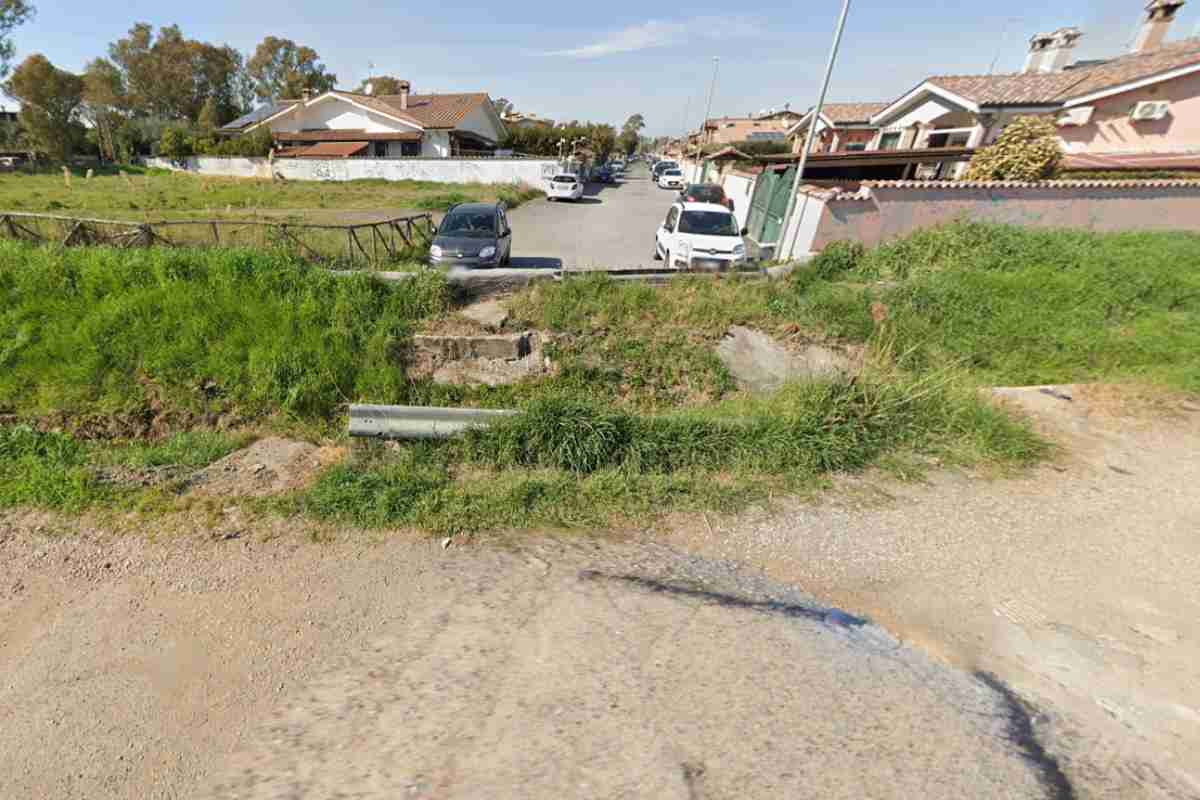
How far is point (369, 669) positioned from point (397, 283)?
4.90 metres

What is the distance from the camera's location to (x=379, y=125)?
3403 cm

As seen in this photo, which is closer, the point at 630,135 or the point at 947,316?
the point at 947,316

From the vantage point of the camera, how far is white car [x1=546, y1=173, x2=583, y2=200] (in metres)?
25.3

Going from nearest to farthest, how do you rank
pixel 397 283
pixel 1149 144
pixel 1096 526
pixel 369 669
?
pixel 369 669 < pixel 1096 526 < pixel 397 283 < pixel 1149 144

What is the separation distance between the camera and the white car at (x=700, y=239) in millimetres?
10000

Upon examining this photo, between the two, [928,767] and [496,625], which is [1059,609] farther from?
[496,625]


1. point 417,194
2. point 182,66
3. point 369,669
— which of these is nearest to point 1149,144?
point 369,669

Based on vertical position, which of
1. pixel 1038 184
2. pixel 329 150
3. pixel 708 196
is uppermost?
pixel 329 150

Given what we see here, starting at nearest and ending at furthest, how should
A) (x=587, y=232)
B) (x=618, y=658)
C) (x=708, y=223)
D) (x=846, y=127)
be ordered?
(x=618, y=658) → (x=708, y=223) → (x=587, y=232) → (x=846, y=127)

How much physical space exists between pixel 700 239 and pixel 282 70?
78.7m

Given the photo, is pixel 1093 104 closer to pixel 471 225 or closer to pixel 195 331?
pixel 471 225

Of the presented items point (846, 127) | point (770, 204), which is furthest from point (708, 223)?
point (846, 127)

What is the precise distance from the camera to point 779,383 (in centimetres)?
564

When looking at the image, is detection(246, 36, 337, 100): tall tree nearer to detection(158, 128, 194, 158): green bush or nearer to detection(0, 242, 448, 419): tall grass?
detection(158, 128, 194, 158): green bush
